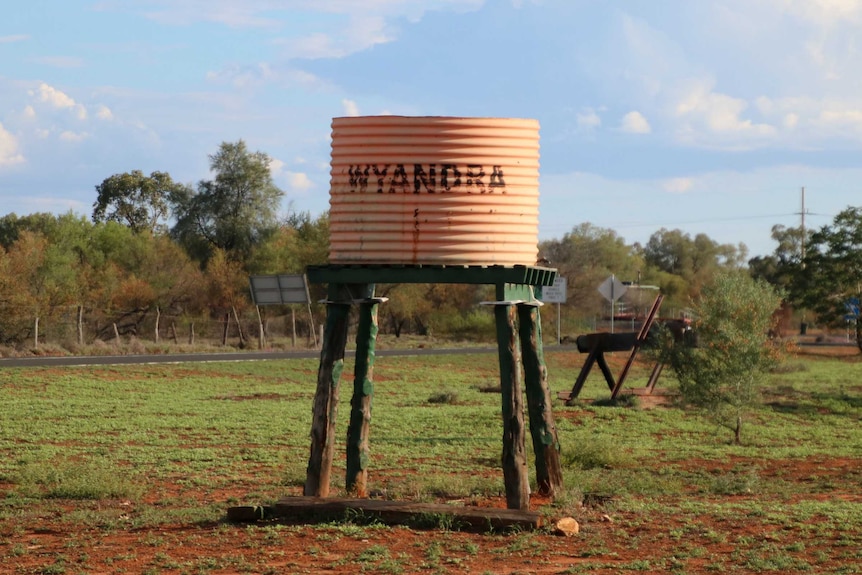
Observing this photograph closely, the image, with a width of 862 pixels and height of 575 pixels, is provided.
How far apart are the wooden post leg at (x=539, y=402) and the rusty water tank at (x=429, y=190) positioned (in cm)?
85

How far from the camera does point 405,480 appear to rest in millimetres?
15766

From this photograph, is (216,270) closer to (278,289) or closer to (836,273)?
(278,289)

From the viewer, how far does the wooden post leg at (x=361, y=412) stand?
13.5 meters

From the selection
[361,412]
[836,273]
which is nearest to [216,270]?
[836,273]

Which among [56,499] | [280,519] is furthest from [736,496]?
[56,499]

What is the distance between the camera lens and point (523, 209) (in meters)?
13.0

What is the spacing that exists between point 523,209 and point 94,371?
77.5 feet

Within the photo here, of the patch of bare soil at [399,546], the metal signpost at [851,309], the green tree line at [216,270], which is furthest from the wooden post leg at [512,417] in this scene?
the metal signpost at [851,309]

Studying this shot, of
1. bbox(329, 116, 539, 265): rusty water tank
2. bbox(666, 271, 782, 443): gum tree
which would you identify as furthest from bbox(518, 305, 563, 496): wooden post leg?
bbox(666, 271, 782, 443): gum tree

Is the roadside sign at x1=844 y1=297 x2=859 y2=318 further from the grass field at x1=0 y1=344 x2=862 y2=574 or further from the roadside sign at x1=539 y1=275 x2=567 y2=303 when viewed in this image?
the grass field at x1=0 y1=344 x2=862 y2=574

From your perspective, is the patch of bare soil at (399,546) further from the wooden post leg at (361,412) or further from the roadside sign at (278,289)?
the roadside sign at (278,289)

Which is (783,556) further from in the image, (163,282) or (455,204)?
(163,282)

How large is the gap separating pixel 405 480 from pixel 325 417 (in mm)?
3071

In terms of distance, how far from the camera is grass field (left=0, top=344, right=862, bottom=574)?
1063 cm
